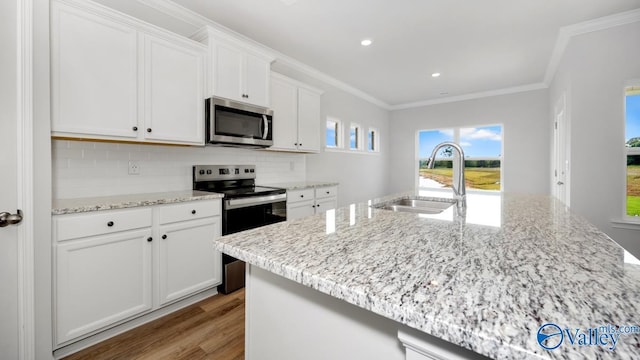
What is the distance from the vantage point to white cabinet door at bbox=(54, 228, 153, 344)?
5.20 ft

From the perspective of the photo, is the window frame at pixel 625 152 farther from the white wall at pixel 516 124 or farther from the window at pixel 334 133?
the window at pixel 334 133

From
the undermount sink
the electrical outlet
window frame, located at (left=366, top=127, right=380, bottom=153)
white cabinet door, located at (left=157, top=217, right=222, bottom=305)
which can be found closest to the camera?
the undermount sink

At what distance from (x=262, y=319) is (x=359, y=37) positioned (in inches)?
118

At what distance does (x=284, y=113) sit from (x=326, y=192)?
1.15 m

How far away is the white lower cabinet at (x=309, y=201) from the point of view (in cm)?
302

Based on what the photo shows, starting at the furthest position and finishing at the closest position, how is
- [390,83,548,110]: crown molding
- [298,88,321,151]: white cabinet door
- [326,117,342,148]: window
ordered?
[390,83,548,110]: crown molding, [326,117,342,148]: window, [298,88,321,151]: white cabinet door

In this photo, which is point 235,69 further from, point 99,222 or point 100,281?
point 100,281

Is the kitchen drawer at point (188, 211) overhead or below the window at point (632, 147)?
below

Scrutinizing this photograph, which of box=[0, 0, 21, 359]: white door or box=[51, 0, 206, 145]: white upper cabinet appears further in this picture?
box=[51, 0, 206, 145]: white upper cabinet

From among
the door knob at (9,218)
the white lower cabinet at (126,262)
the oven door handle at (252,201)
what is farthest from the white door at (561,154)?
the door knob at (9,218)

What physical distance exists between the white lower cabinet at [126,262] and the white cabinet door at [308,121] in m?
1.54

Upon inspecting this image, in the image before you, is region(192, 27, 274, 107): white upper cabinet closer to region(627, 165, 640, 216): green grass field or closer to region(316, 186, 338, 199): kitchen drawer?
region(316, 186, 338, 199): kitchen drawer

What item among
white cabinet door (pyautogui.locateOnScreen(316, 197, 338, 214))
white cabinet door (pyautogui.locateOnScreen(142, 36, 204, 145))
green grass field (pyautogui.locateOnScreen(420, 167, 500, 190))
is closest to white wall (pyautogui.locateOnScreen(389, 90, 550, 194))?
green grass field (pyautogui.locateOnScreen(420, 167, 500, 190))

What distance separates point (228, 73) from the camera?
2.55 meters
